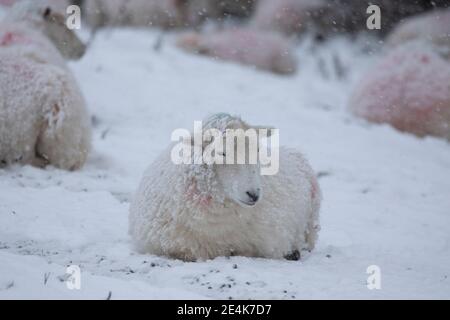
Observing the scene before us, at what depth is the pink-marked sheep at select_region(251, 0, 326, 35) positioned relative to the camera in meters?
15.5

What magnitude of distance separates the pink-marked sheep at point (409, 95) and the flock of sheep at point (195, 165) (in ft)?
0.05

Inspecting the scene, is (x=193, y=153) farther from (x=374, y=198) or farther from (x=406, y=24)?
(x=406, y=24)

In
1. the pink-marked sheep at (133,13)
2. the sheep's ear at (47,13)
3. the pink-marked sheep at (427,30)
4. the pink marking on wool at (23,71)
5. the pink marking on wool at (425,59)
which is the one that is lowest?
the pink marking on wool at (23,71)

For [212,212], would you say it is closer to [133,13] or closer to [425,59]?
[425,59]

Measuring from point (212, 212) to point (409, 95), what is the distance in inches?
227

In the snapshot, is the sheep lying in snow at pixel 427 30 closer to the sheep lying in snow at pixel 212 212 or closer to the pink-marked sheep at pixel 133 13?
the pink-marked sheep at pixel 133 13

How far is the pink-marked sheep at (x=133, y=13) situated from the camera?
1339 cm

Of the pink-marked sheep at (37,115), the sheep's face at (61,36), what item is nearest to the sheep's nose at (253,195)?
the pink-marked sheep at (37,115)

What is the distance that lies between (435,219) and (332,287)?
108 inches

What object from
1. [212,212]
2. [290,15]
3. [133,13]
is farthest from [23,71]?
[290,15]

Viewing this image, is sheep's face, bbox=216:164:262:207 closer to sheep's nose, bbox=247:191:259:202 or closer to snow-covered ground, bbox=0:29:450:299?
sheep's nose, bbox=247:191:259:202

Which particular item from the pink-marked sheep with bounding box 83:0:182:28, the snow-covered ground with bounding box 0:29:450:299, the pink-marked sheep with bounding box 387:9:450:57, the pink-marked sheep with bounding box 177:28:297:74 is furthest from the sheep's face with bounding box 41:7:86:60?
the pink-marked sheep with bounding box 387:9:450:57

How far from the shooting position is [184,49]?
12625mm

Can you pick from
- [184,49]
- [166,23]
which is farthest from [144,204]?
[166,23]
